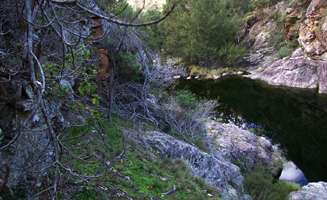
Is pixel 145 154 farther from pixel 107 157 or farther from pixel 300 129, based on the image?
pixel 300 129

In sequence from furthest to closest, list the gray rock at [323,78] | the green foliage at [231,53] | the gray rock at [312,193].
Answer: the green foliage at [231,53] → the gray rock at [323,78] → the gray rock at [312,193]

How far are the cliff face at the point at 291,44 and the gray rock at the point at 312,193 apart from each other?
45.7 ft

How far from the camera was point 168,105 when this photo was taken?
10070 millimetres

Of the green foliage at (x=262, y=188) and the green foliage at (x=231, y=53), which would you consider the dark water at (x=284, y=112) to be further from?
the green foliage at (x=262, y=188)

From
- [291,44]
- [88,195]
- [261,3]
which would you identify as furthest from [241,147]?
[261,3]

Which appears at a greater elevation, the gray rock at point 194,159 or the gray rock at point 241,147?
the gray rock at point 194,159

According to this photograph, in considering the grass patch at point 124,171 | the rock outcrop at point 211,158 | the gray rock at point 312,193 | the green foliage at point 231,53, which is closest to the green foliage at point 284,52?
the green foliage at point 231,53

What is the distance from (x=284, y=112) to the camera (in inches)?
797

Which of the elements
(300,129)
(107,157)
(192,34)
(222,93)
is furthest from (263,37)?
(107,157)

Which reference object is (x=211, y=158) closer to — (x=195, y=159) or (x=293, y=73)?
(x=195, y=159)

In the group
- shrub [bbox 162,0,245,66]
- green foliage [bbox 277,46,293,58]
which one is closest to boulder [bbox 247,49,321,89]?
green foliage [bbox 277,46,293,58]

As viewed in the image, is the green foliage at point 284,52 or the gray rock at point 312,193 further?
the green foliage at point 284,52

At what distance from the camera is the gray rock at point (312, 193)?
32.7 ft

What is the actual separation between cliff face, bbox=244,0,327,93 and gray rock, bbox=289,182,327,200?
45.7 ft
